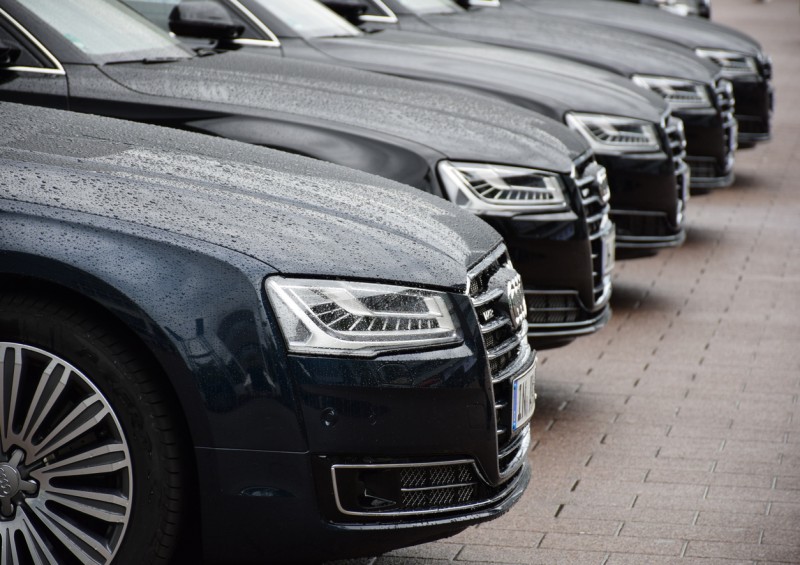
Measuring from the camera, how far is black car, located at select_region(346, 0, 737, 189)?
8555mm

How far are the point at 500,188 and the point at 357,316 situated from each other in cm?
223

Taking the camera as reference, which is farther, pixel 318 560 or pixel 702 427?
pixel 702 427

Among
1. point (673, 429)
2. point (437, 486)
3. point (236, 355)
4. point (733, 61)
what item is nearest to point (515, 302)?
point (437, 486)

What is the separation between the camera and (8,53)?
4.80 m

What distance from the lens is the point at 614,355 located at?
620 cm

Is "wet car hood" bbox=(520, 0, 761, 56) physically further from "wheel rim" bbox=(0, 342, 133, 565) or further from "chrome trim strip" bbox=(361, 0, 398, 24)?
"wheel rim" bbox=(0, 342, 133, 565)

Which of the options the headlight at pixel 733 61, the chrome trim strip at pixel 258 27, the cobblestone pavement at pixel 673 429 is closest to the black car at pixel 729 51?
the headlight at pixel 733 61

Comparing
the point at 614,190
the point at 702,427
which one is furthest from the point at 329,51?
the point at 702,427

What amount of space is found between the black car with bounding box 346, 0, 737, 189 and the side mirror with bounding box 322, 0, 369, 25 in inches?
10.1

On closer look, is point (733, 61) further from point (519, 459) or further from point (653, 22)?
point (519, 459)

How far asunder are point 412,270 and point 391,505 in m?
0.56

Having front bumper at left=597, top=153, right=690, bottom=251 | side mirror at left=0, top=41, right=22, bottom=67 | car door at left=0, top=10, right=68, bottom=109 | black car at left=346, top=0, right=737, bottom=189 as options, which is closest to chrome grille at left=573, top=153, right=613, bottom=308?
front bumper at left=597, top=153, right=690, bottom=251

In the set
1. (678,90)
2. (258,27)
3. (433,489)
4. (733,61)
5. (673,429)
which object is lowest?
(733,61)

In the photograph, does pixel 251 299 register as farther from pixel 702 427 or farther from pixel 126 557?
pixel 702 427
